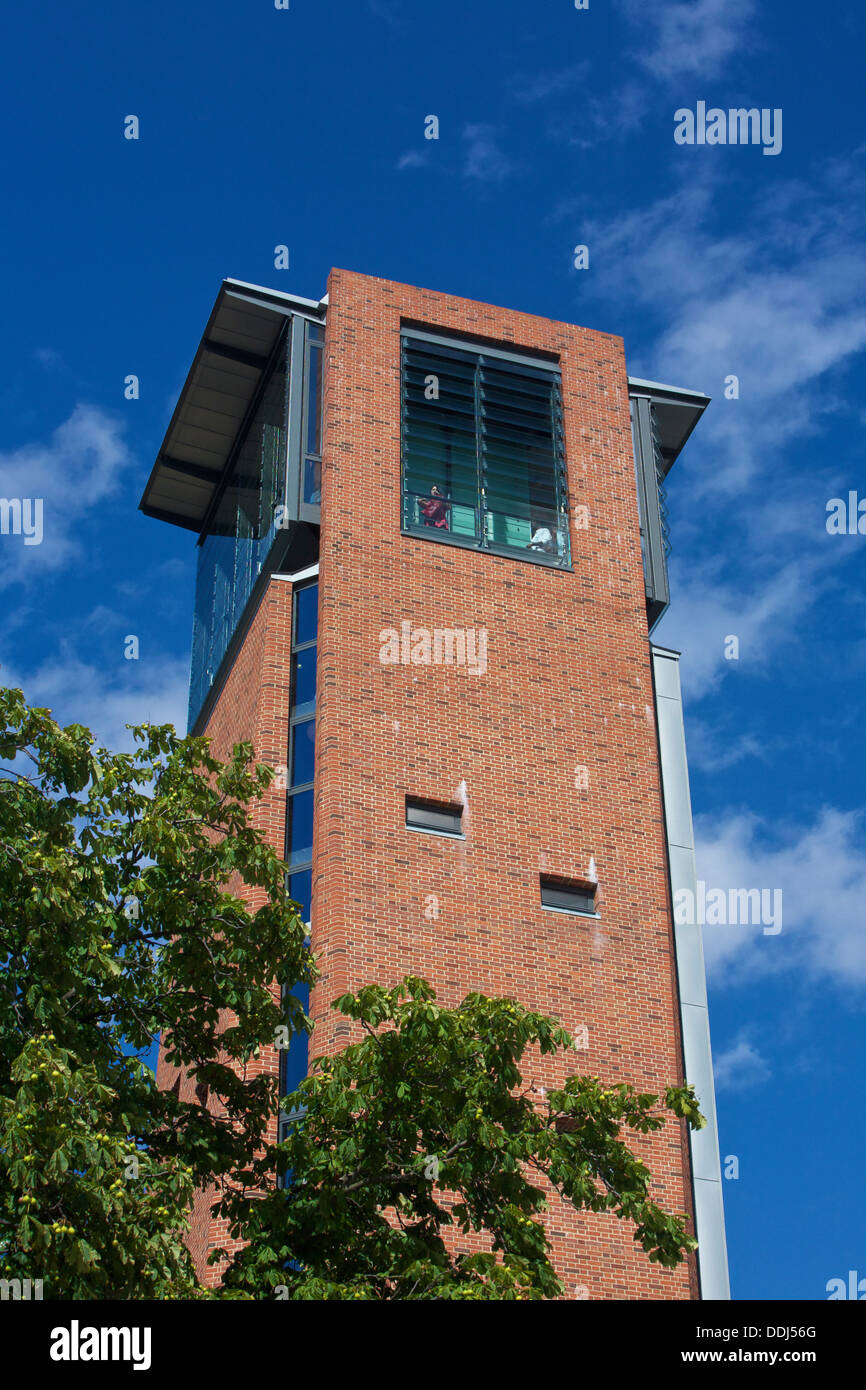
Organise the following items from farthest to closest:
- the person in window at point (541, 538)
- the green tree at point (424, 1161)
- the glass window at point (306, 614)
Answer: the person in window at point (541, 538) → the glass window at point (306, 614) → the green tree at point (424, 1161)

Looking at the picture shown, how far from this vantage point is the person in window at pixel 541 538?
1160 inches

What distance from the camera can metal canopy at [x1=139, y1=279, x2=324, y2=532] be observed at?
1208 inches

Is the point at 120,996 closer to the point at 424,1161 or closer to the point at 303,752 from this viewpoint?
the point at 424,1161

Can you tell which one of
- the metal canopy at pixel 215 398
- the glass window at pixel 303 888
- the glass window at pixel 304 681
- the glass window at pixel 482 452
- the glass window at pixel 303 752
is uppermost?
the metal canopy at pixel 215 398

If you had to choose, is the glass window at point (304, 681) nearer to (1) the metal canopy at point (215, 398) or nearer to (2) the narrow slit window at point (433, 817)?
(2) the narrow slit window at point (433, 817)

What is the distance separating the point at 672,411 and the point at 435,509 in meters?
7.03

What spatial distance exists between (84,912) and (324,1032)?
8515mm

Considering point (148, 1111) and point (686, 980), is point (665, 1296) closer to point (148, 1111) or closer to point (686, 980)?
point (686, 980)

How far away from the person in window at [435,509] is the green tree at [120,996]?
11570mm

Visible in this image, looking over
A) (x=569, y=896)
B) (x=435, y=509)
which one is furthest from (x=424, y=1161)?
(x=435, y=509)

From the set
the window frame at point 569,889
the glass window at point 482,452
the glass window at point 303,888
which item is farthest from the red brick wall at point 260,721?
the window frame at point 569,889

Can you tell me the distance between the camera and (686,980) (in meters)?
26.8

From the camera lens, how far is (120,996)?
15758 millimetres
